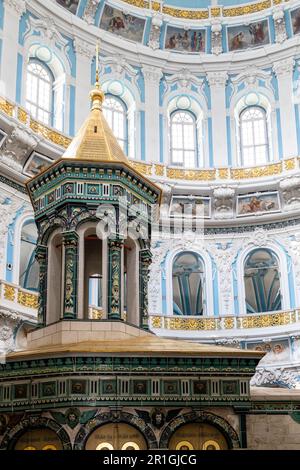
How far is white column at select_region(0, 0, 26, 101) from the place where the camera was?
22781 millimetres

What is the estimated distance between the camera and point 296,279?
25422 millimetres

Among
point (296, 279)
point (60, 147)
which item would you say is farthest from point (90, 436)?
point (296, 279)

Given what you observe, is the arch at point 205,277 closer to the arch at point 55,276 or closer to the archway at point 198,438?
the arch at point 55,276

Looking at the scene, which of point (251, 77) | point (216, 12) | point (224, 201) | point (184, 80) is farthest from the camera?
point (216, 12)

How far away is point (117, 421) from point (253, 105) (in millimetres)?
20633

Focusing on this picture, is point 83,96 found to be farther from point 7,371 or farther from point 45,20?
point 7,371

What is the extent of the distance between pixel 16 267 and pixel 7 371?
10.5 m

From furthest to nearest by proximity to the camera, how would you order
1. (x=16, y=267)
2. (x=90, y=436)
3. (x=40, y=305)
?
(x=16, y=267) < (x=40, y=305) < (x=90, y=436)

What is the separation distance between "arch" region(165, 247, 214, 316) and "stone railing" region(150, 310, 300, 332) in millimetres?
477

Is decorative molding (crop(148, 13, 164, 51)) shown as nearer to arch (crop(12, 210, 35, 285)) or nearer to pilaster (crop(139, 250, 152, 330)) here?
arch (crop(12, 210, 35, 285))

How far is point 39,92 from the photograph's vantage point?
25.1m

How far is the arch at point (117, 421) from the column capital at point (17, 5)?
17070mm

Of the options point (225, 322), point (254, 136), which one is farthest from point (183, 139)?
point (225, 322)

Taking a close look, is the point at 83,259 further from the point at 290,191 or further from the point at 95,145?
the point at 290,191
